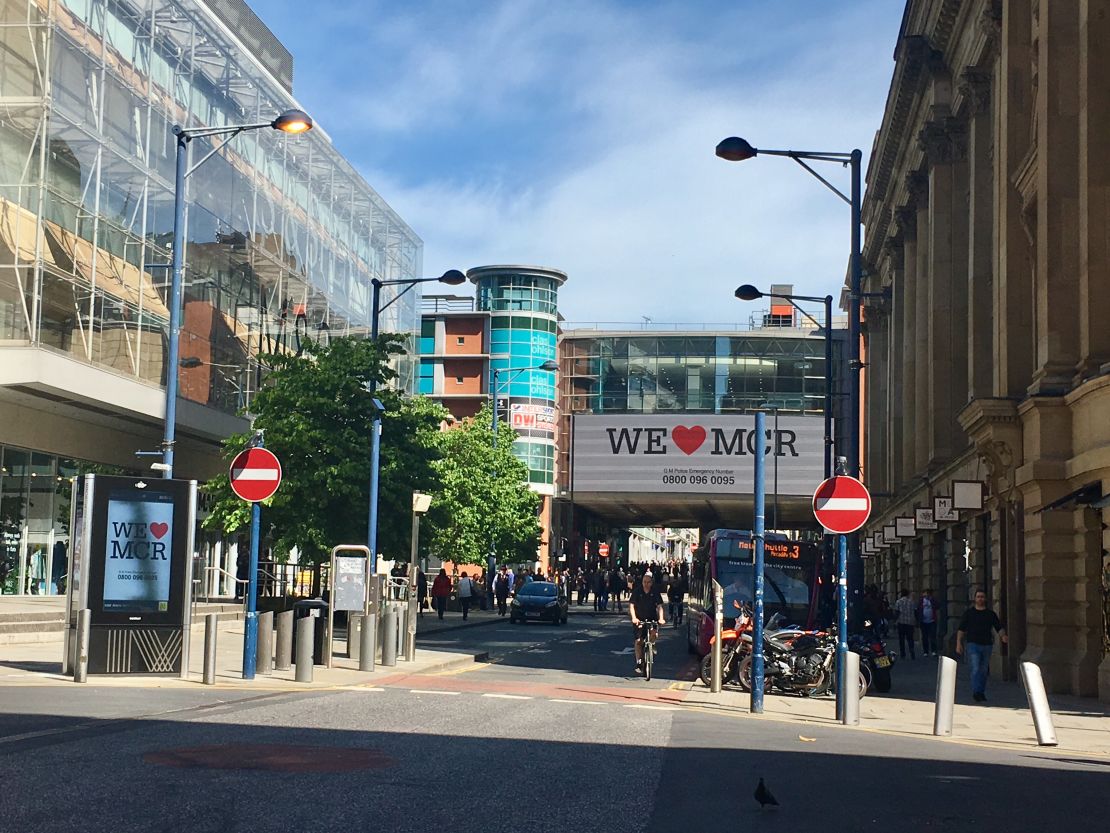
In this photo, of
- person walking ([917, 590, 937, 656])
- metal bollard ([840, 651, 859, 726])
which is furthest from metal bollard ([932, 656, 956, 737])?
person walking ([917, 590, 937, 656])

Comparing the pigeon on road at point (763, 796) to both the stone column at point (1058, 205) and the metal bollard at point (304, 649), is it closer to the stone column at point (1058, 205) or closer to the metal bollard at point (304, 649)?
the metal bollard at point (304, 649)

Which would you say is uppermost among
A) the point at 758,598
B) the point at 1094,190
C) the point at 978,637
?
the point at 1094,190

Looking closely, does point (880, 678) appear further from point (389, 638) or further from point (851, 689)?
point (389, 638)

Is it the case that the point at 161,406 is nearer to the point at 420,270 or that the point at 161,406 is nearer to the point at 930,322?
the point at 930,322

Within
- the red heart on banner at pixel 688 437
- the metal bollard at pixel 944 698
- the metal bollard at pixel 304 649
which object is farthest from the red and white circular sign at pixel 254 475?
the red heart on banner at pixel 688 437

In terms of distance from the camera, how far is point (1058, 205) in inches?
1052

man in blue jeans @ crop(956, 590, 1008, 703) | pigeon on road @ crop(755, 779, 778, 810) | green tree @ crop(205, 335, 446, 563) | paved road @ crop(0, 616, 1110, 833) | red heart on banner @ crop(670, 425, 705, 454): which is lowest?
paved road @ crop(0, 616, 1110, 833)

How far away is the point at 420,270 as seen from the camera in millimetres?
72188

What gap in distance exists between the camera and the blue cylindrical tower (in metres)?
110

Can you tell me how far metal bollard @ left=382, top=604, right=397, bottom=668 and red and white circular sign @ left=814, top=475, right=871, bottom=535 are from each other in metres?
10.1

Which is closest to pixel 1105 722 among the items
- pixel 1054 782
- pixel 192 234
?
pixel 1054 782

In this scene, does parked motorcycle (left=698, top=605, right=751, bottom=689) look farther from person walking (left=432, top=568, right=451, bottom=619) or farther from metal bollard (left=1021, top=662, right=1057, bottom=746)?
person walking (left=432, top=568, right=451, bottom=619)

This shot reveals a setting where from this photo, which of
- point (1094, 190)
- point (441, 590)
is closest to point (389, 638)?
point (1094, 190)

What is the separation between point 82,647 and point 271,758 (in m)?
8.47
